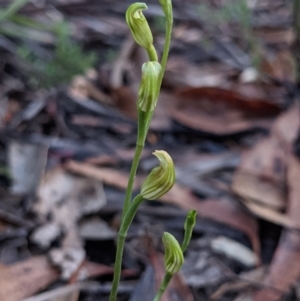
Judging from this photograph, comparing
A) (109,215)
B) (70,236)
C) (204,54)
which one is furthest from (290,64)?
(70,236)

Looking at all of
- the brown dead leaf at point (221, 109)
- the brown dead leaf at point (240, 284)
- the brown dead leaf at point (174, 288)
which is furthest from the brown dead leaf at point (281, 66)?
the brown dead leaf at point (174, 288)

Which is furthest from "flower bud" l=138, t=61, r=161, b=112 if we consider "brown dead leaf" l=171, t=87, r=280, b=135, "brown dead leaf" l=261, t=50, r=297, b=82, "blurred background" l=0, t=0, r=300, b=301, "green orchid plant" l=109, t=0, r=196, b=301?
"brown dead leaf" l=261, t=50, r=297, b=82

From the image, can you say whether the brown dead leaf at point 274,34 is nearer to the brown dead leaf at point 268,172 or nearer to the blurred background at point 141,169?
the blurred background at point 141,169

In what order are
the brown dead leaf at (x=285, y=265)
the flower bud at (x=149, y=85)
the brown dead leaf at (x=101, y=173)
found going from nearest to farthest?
the flower bud at (x=149, y=85) → the brown dead leaf at (x=285, y=265) → the brown dead leaf at (x=101, y=173)

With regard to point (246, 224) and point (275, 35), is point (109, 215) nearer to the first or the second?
point (246, 224)

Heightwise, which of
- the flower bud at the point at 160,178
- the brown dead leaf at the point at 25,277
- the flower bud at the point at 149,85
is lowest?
the brown dead leaf at the point at 25,277

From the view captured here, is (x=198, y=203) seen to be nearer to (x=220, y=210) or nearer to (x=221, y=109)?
(x=220, y=210)

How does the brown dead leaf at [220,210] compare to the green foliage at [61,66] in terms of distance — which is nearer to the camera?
the brown dead leaf at [220,210]
